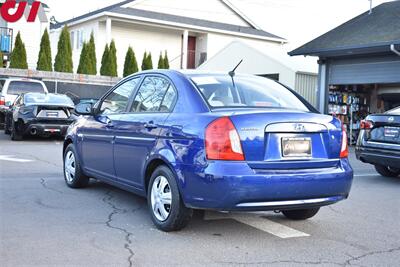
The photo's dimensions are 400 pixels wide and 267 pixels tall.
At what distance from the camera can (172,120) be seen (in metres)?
5.32

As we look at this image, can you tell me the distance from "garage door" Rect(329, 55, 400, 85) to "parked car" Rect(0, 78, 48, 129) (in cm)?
1018

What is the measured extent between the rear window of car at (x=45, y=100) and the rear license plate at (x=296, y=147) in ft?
36.6

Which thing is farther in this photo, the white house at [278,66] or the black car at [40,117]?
the white house at [278,66]

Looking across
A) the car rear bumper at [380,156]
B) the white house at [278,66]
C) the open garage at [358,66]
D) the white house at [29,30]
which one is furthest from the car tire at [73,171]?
the white house at [29,30]

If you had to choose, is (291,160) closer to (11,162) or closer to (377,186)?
(377,186)

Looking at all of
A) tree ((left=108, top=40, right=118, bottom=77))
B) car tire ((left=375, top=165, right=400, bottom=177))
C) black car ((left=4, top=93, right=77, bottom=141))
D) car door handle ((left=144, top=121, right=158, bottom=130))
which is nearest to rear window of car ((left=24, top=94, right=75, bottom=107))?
black car ((left=4, top=93, right=77, bottom=141))

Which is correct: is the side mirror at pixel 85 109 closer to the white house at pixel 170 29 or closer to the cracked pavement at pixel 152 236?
the cracked pavement at pixel 152 236

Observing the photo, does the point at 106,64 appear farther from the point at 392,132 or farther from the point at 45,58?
the point at 392,132

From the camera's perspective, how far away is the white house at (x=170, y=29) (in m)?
33.9

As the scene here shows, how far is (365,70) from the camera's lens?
59.9 feet

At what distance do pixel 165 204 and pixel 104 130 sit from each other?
1635 mm

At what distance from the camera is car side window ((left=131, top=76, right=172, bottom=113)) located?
5797mm

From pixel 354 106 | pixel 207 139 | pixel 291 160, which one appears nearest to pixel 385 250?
pixel 291 160

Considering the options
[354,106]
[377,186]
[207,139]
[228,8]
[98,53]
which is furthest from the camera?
[228,8]
